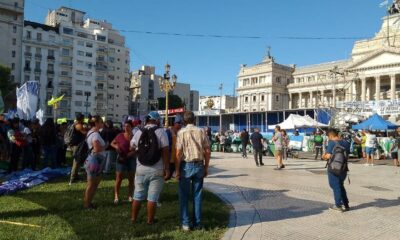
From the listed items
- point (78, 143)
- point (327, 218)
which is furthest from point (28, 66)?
point (327, 218)

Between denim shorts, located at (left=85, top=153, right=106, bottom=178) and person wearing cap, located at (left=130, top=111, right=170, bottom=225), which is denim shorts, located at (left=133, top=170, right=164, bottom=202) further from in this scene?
denim shorts, located at (left=85, top=153, right=106, bottom=178)

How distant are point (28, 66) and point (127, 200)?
3184 inches

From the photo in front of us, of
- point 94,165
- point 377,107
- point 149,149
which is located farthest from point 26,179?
point 377,107

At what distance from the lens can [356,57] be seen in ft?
264

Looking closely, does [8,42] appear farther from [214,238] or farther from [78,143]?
[214,238]

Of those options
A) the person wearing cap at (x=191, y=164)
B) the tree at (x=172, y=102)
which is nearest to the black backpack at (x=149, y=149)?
the person wearing cap at (x=191, y=164)

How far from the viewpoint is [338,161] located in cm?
785

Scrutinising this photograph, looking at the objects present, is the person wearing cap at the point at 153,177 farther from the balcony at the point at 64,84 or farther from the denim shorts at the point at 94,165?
the balcony at the point at 64,84

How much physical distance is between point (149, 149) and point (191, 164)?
0.68 metres

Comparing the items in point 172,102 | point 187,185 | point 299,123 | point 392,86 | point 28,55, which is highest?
point 28,55

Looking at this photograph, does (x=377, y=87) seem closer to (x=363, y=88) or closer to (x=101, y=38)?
(x=363, y=88)

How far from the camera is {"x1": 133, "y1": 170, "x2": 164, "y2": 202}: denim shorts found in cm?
588

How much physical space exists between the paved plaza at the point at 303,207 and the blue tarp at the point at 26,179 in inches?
177

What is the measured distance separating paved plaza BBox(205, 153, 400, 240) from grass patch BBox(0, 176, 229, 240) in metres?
0.45
